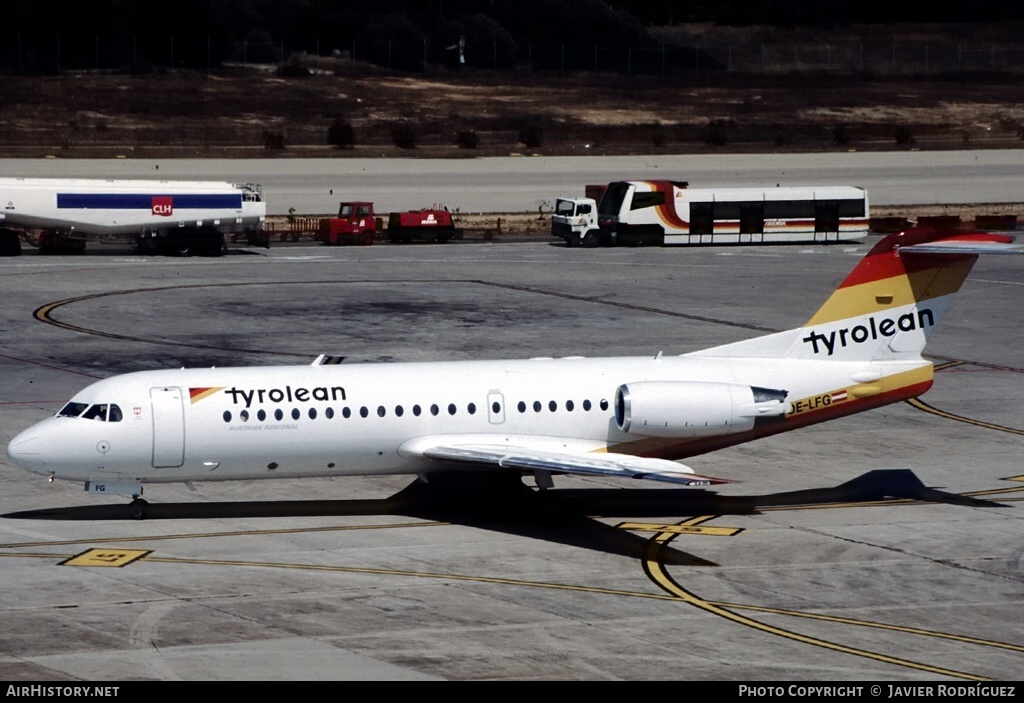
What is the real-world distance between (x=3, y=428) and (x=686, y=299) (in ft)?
106

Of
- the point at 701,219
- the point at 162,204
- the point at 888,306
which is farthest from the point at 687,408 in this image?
the point at 701,219

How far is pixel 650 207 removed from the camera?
85250 millimetres

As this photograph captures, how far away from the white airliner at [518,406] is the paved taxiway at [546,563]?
1.40 m

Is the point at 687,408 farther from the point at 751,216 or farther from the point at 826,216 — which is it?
the point at 826,216

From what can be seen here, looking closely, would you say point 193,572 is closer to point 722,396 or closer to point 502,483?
point 502,483

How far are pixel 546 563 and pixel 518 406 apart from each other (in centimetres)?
410

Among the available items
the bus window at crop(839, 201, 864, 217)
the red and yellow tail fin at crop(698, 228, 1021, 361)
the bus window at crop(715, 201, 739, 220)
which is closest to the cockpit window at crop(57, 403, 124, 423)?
the red and yellow tail fin at crop(698, 228, 1021, 361)

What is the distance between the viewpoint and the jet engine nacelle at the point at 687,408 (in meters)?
31.0

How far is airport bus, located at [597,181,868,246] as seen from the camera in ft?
280

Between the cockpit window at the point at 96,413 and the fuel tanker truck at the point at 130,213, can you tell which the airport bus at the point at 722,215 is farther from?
the cockpit window at the point at 96,413

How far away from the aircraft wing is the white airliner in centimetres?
5

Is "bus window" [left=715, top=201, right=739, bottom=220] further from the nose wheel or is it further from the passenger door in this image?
the passenger door

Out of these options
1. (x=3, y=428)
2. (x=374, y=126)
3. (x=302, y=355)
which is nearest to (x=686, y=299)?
(x=302, y=355)

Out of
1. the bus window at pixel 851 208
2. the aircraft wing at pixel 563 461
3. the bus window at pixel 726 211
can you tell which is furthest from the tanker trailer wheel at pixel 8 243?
the aircraft wing at pixel 563 461
